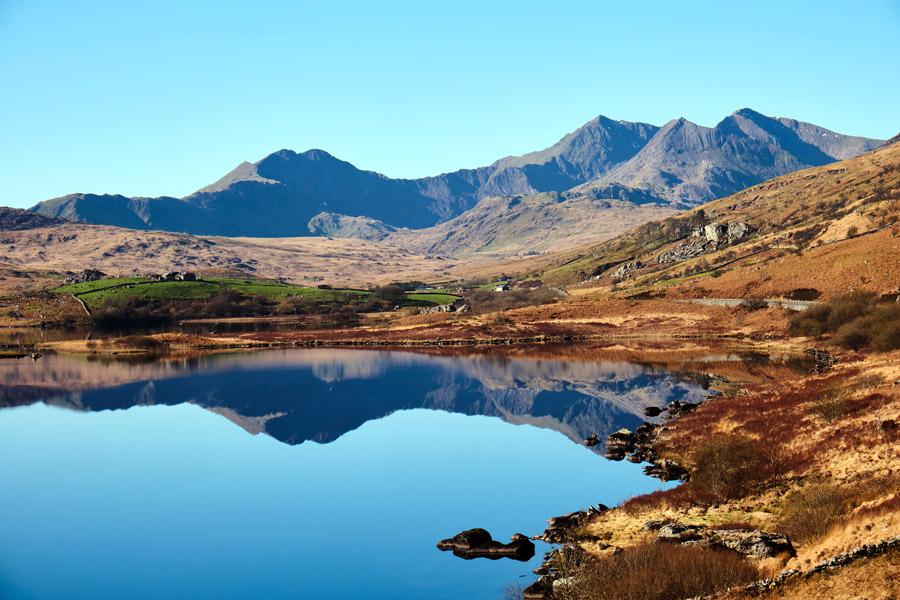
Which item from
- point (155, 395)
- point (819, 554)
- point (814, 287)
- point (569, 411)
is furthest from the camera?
point (814, 287)

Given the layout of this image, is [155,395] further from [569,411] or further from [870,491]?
[870,491]

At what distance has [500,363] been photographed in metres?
93.4

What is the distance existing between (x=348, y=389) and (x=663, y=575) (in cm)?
6264

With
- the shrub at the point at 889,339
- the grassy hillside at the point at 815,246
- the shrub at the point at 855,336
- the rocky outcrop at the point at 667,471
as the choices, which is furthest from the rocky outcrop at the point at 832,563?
the grassy hillside at the point at 815,246

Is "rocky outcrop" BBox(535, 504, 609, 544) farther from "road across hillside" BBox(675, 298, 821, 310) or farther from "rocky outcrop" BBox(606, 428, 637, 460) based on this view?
"road across hillside" BBox(675, 298, 821, 310)

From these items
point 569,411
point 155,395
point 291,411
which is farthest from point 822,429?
point 155,395

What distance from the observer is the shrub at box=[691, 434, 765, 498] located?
1184 inches

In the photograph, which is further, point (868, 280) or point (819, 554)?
point (868, 280)

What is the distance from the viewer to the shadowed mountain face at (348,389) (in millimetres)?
61000

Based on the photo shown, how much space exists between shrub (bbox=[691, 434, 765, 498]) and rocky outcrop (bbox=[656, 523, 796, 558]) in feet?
19.1

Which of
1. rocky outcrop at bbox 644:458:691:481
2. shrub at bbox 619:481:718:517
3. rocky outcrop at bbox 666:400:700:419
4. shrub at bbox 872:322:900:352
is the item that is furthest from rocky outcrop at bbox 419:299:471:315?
shrub at bbox 619:481:718:517

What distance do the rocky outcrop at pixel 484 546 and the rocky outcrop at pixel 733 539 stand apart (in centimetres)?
557

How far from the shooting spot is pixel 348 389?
7856cm

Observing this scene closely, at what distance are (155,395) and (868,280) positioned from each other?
95.9 metres
